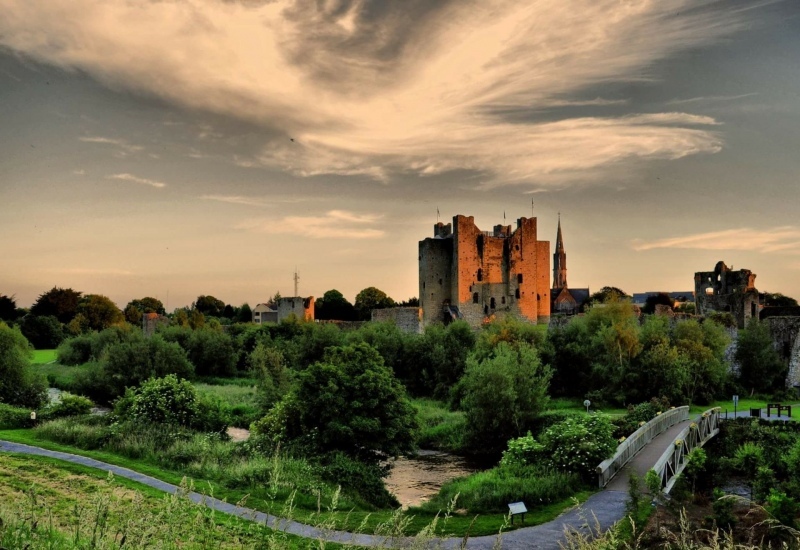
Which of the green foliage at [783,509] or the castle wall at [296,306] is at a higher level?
the castle wall at [296,306]

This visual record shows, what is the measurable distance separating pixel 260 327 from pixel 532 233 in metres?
30.0

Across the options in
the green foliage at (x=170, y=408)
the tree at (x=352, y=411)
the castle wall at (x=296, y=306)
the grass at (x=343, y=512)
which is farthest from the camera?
the castle wall at (x=296, y=306)

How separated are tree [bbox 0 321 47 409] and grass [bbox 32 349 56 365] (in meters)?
25.0

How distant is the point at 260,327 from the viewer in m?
65.4

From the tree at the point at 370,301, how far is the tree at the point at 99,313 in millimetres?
33464

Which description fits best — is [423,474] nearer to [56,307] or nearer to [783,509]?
[783,509]

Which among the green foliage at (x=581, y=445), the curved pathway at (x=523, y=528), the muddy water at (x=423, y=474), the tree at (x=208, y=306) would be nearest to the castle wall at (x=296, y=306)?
the tree at (x=208, y=306)

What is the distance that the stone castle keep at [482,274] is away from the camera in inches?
2532

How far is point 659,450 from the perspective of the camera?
71.1 ft

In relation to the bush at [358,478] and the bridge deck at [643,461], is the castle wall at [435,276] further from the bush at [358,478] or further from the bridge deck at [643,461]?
the bush at [358,478]

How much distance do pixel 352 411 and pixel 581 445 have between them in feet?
24.6

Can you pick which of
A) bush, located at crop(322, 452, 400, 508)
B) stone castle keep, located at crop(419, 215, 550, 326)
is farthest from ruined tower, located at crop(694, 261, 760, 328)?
bush, located at crop(322, 452, 400, 508)

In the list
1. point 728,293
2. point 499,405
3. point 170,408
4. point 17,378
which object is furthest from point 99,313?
point 728,293

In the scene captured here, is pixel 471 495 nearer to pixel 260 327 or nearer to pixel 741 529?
pixel 741 529
